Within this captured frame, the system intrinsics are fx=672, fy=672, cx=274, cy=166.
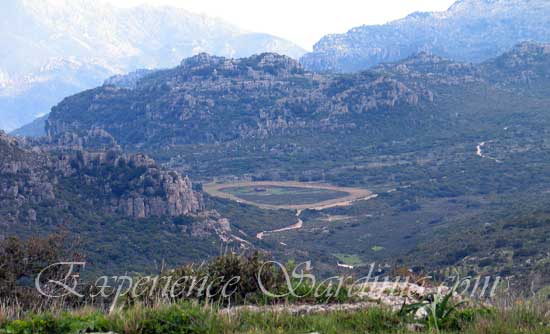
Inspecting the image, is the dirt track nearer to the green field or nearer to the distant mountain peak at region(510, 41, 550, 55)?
the green field

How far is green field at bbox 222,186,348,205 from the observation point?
7319 cm

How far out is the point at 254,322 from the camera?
8438 mm

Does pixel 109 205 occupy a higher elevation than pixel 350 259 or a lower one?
higher

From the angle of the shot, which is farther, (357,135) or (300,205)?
(357,135)

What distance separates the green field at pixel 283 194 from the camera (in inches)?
2881

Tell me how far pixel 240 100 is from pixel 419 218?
6971 cm

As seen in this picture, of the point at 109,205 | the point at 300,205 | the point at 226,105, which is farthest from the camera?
the point at 226,105

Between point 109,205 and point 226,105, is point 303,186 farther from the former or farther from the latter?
point 226,105

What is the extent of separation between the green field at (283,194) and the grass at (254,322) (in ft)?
208

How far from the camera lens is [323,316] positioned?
344 inches

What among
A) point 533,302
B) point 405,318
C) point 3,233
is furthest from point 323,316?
point 3,233

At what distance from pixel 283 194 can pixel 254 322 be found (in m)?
69.0

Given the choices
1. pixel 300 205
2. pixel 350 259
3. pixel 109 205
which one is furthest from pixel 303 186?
pixel 350 259

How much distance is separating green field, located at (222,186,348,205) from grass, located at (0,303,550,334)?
208 feet
